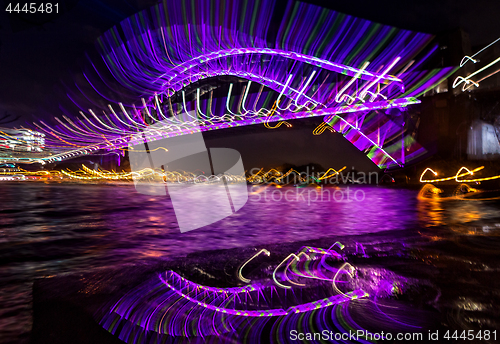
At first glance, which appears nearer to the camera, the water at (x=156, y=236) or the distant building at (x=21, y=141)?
the water at (x=156, y=236)

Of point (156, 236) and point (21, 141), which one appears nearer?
point (156, 236)

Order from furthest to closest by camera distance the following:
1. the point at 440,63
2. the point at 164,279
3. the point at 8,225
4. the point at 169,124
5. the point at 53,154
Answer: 1. the point at 53,154
2. the point at 169,124
3. the point at 440,63
4. the point at 8,225
5. the point at 164,279

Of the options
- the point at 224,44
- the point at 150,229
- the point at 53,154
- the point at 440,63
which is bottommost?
the point at 150,229

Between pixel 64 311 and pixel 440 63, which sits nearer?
pixel 64 311

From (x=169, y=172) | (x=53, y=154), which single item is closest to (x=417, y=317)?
(x=169, y=172)

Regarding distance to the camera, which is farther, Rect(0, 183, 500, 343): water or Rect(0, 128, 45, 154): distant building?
Rect(0, 128, 45, 154): distant building

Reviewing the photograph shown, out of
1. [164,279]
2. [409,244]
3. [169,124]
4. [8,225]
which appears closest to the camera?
Answer: [164,279]

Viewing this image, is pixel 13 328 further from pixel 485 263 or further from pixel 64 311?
pixel 485 263

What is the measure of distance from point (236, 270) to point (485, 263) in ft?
7.19

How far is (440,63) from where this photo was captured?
10773 mm

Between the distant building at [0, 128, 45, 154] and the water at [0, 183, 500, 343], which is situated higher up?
the distant building at [0, 128, 45, 154]

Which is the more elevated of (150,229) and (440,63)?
(440,63)

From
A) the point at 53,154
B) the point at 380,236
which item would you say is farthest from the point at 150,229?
the point at 53,154

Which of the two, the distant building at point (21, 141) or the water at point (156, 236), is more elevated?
the distant building at point (21, 141)
